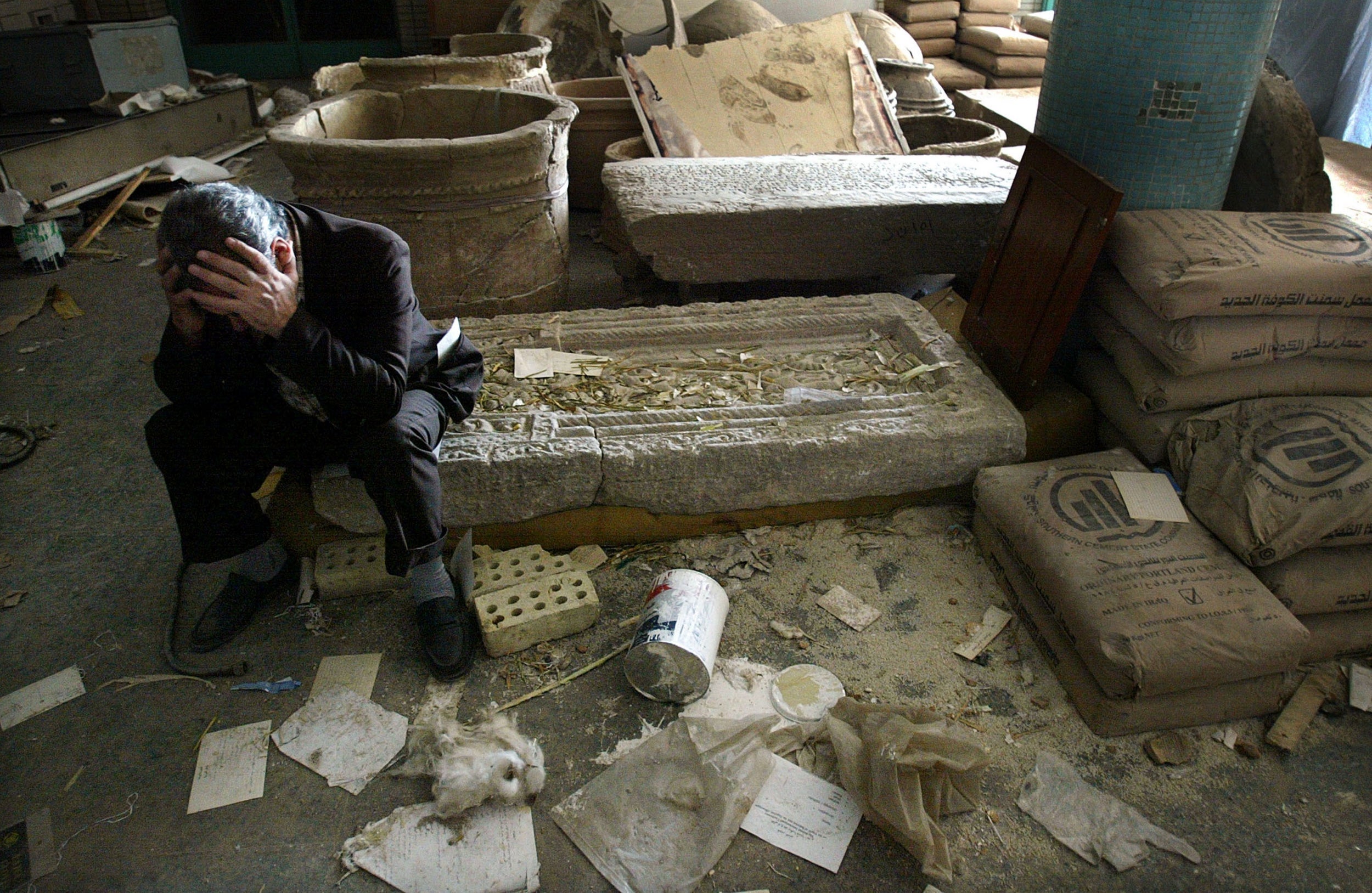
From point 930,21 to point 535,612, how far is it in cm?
798

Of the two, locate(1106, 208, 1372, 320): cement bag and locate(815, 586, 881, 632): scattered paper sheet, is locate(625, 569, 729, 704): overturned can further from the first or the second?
locate(1106, 208, 1372, 320): cement bag

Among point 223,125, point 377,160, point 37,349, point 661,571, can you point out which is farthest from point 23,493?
point 223,125

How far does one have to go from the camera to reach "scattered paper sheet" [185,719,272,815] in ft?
7.01

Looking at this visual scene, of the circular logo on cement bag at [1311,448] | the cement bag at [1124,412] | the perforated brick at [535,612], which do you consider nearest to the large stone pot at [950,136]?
the cement bag at [1124,412]

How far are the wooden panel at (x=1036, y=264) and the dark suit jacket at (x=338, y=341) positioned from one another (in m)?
2.17

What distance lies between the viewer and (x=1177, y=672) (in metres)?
2.16

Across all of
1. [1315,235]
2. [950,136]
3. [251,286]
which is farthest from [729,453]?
[950,136]

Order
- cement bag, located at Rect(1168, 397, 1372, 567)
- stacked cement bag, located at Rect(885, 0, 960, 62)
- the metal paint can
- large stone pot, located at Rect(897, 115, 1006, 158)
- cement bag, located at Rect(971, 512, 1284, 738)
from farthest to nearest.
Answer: stacked cement bag, located at Rect(885, 0, 960, 62) → the metal paint can → large stone pot, located at Rect(897, 115, 1006, 158) → cement bag, located at Rect(1168, 397, 1372, 567) → cement bag, located at Rect(971, 512, 1284, 738)

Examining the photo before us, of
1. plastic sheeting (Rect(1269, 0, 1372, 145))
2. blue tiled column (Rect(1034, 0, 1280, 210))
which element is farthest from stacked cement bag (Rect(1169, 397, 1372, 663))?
plastic sheeting (Rect(1269, 0, 1372, 145))

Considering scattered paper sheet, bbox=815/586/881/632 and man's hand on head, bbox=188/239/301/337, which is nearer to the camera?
man's hand on head, bbox=188/239/301/337

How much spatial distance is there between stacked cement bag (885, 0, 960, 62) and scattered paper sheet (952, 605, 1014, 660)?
23.8 ft

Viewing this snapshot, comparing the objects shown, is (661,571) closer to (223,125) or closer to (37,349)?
(37,349)

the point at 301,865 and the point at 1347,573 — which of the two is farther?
the point at 1347,573

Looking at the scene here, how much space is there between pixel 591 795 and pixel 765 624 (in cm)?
81
